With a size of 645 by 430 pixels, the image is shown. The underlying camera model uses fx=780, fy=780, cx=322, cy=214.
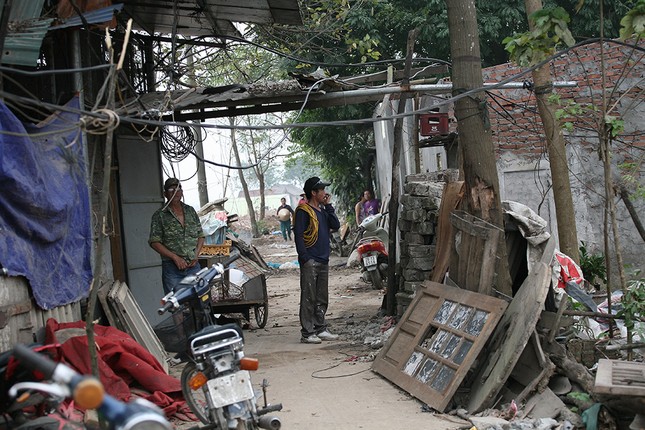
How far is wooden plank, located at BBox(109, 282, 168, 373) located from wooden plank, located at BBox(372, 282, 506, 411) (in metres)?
2.43

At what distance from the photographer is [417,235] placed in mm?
10453

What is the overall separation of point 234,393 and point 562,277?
5.22 meters

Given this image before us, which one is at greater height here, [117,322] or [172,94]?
[172,94]

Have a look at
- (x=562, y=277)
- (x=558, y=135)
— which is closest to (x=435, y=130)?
(x=558, y=135)

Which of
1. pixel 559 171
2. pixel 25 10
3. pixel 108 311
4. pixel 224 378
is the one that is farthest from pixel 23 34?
pixel 559 171

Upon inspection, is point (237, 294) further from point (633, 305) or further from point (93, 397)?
point (93, 397)

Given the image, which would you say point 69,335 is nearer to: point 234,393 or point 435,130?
point 234,393

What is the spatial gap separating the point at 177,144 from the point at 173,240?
3362 mm

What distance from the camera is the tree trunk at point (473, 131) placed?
800cm

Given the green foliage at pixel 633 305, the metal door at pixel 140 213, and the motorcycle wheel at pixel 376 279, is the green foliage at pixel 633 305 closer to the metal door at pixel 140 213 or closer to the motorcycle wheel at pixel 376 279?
the metal door at pixel 140 213

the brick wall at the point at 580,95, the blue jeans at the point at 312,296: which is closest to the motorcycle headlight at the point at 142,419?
the blue jeans at the point at 312,296

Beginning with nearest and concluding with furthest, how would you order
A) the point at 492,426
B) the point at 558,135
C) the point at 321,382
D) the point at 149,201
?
1. the point at 492,426
2. the point at 321,382
3. the point at 558,135
4. the point at 149,201

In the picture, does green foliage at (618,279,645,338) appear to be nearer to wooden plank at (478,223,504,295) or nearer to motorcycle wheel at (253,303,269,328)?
wooden plank at (478,223,504,295)

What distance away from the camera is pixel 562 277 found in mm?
9102
